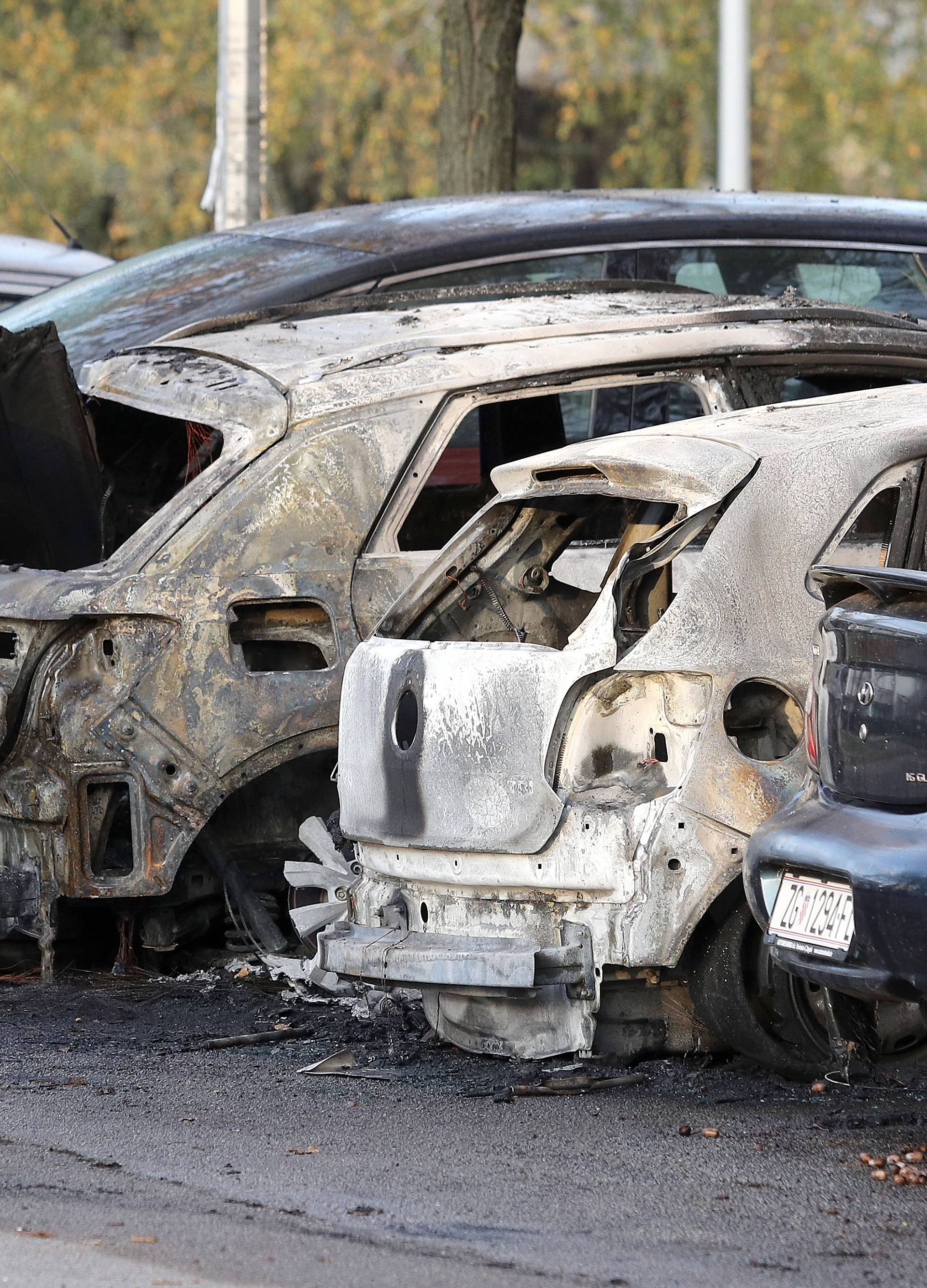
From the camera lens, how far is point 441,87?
515 inches

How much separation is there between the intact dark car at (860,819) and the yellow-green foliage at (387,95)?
879 inches

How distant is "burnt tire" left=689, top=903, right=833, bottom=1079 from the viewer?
4820 mm

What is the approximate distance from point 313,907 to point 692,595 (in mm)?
1614

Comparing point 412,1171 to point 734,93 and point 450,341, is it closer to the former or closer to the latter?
point 450,341

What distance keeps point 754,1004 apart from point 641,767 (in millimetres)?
663

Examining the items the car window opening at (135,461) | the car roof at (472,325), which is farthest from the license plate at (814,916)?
the car window opening at (135,461)

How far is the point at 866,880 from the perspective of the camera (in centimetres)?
401

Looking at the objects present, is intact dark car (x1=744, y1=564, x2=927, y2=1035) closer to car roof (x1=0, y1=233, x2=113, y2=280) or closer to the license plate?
the license plate

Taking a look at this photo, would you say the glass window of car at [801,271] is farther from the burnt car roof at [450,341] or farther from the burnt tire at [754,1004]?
the burnt tire at [754,1004]

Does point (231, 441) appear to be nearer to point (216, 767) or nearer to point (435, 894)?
point (216, 767)

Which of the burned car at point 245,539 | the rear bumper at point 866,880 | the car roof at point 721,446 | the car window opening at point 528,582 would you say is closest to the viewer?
the rear bumper at point 866,880

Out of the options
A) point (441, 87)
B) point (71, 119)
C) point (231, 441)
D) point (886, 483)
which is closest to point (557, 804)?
point (886, 483)

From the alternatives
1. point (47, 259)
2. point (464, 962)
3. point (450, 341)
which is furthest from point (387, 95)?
point (464, 962)

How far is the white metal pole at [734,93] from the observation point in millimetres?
19859
